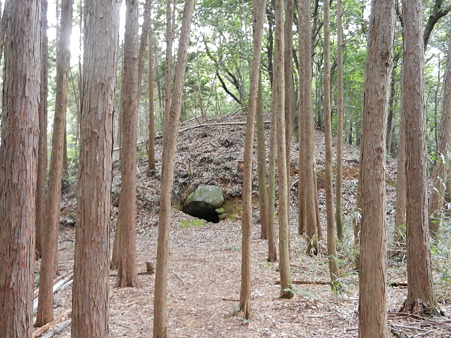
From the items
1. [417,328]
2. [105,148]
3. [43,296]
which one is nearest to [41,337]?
[43,296]

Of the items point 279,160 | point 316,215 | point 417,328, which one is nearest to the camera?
point 417,328

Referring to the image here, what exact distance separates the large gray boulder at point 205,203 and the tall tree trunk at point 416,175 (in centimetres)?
1062

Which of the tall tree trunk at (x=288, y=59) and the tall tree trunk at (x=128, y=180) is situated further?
the tall tree trunk at (x=288, y=59)

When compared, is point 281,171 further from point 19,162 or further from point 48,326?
point 48,326

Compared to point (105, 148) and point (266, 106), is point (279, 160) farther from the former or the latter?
point (266, 106)

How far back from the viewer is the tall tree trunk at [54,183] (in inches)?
219

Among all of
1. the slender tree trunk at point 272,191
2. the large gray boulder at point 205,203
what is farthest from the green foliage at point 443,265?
the large gray boulder at point 205,203

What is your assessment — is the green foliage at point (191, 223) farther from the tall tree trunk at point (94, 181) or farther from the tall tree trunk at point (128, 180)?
the tall tree trunk at point (94, 181)

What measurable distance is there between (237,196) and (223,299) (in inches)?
356

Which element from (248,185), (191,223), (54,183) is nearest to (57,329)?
(54,183)

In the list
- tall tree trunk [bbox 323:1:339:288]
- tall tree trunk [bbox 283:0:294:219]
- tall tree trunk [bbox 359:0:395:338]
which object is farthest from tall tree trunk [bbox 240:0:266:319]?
tall tree trunk [bbox 283:0:294:219]

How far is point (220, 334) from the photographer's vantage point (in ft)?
16.8

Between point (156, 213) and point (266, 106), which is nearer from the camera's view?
point (156, 213)

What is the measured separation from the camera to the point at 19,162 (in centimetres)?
369
